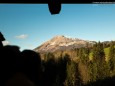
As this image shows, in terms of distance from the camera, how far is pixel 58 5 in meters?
4.37

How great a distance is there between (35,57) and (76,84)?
12785cm

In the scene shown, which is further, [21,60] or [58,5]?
[58,5]

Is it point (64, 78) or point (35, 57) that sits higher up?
point (35, 57)

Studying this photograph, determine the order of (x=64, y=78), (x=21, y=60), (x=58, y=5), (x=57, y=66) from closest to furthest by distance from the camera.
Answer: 1. (x=21, y=60)
2. (x=58, y=5)
3. (x=64, y=78)
4. (x=57, y=66)

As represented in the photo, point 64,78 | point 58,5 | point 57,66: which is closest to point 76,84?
point 64,78

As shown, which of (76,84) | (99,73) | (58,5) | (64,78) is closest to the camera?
(58,5)

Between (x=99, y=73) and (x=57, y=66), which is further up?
(x=99, y=73)

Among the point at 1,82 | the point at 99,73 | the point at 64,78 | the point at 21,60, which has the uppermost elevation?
the point at 21,60

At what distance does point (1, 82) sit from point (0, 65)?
0.51ft

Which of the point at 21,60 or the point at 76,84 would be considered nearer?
the point at 21,60

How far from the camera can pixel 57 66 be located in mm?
155000

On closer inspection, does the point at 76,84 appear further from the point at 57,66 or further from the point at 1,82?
the point at 1,82

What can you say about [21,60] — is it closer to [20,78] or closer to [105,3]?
[20,78]

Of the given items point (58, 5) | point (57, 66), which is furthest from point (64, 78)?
point (58, 5)
